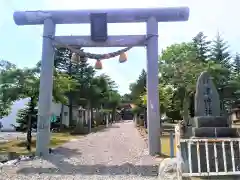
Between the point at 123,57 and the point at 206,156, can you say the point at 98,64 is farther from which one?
the point at 206,156

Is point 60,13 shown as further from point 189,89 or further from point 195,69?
point 195,69

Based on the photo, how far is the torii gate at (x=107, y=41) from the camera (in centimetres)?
1052

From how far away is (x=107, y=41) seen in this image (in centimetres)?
1087

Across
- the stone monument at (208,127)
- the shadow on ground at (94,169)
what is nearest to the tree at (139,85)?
the stone monument at (208,127)

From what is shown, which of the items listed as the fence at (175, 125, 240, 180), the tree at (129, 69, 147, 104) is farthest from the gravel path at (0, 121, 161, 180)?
the tree at (129, 69, 147, 104)

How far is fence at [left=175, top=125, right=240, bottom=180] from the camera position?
6059mm

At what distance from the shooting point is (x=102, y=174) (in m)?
7.39

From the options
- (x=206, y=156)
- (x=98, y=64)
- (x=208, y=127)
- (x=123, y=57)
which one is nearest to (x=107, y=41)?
(x=123, y=57)

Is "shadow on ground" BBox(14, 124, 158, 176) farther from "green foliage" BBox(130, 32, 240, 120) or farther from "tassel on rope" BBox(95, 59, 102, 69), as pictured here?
"green foliage" BBox(130, 32, 240, 120)

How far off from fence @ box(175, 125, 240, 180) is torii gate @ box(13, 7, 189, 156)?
3588 mm

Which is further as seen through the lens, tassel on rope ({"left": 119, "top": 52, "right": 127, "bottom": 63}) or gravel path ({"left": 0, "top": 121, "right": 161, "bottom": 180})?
tassel on rope ({"left": 119, "top": 52, "right": 127, "bottom": 63})

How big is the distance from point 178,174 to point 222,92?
31500 mm

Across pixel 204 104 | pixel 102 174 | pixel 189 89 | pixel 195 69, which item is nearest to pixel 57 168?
pixel 102 174

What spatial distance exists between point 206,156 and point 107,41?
6203mm
